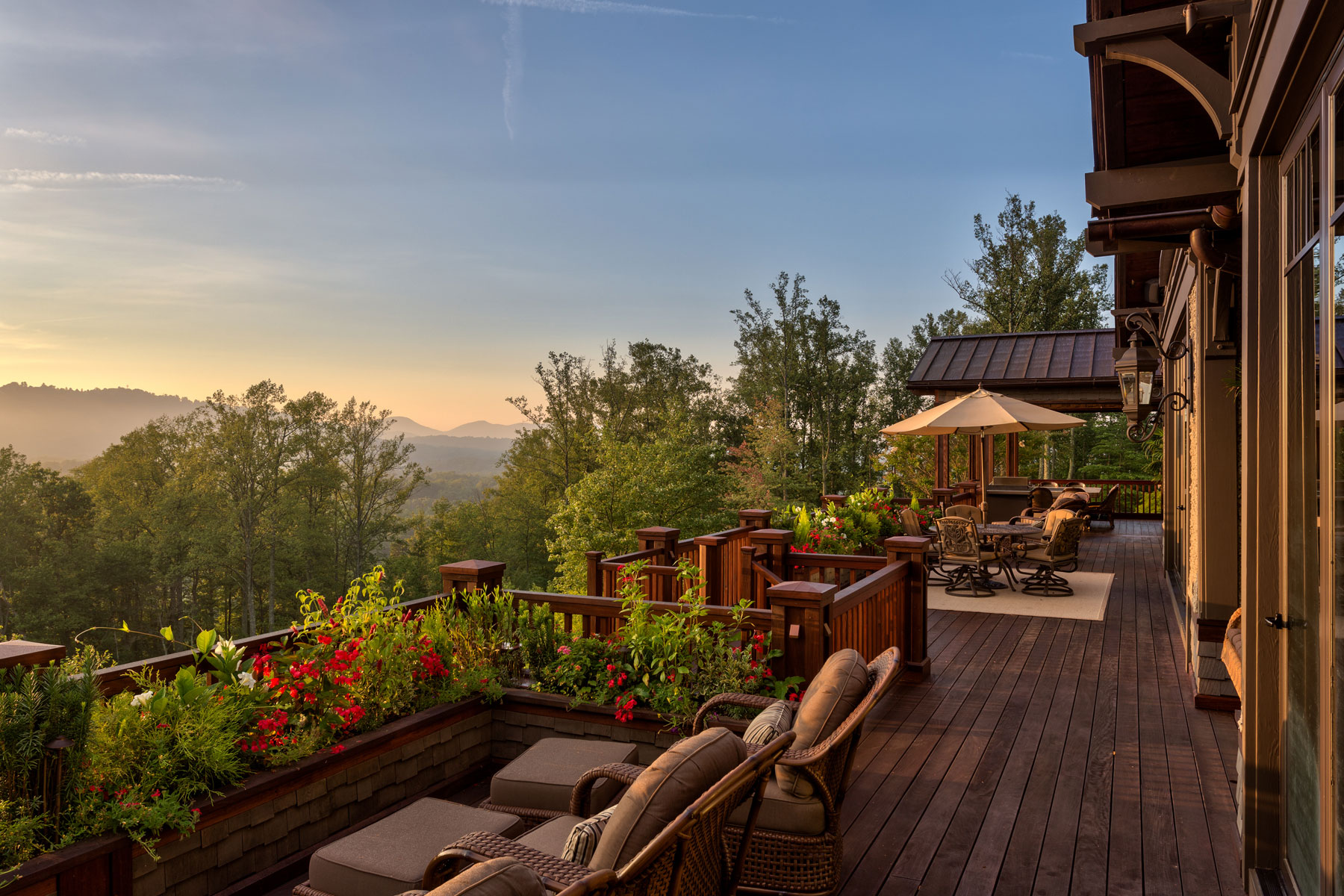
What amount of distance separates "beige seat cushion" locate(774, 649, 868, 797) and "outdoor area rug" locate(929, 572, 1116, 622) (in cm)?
578

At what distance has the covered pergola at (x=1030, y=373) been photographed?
14.3 m

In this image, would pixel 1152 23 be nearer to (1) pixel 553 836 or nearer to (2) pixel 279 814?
(1) pixel 553 836

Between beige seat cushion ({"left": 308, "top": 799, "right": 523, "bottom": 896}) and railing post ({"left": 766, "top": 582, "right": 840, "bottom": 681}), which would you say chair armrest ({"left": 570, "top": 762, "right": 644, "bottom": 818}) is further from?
railing post ({"left": 766, "top": 582, "right": 840, "bottom": 681})

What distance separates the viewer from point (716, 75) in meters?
21.6

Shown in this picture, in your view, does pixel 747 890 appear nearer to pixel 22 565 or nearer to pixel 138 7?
pixel 138 7

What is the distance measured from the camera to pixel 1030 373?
14.7m

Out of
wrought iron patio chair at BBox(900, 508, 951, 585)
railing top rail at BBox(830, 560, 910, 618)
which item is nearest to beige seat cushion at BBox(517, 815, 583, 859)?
railing top rail at BBox(830, 560, 910, 618)

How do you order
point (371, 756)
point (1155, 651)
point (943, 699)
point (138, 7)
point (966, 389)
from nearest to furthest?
point (371, 756)
point (943, 699)
point (1155, 651)
point (966, 389)
point (138, 7)

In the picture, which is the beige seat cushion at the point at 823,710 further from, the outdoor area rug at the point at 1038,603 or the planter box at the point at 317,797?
the outdoor area rug at the point at 1038,603

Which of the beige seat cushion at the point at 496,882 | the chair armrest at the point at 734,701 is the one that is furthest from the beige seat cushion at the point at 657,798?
the chair armrest at the point at 734,701

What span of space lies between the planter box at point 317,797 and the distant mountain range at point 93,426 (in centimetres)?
3575

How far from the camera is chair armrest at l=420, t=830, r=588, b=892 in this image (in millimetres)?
1976

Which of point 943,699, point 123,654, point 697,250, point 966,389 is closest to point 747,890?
point 943,699

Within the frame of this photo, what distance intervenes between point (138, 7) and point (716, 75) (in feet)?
56.8
